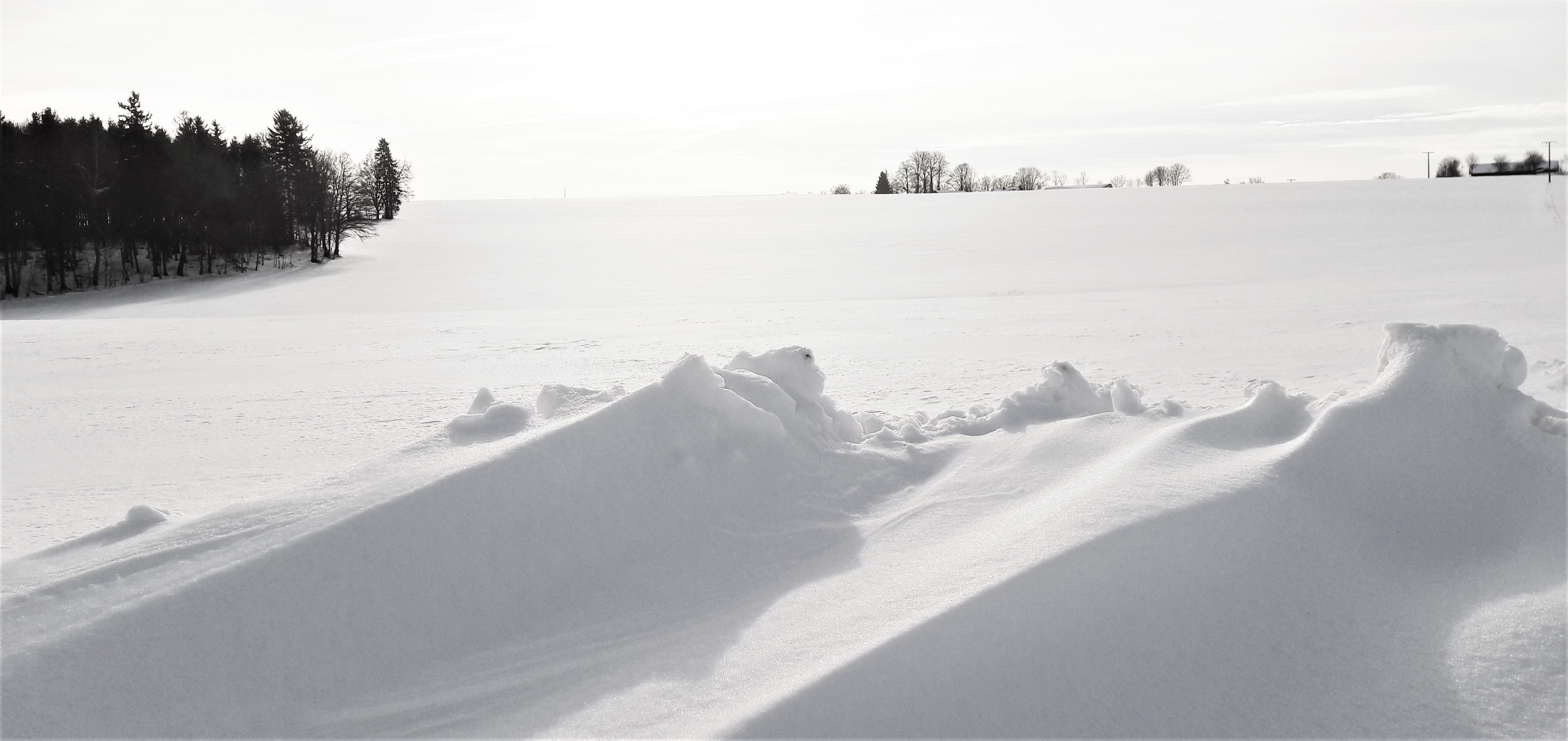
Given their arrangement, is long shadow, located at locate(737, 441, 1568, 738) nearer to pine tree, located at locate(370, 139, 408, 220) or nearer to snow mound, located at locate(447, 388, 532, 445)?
snow mound, located at locate(447, 388, 532, 445)

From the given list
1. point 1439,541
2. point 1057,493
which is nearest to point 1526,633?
point 1439,541

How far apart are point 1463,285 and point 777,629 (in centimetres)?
1592

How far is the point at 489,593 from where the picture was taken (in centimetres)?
318

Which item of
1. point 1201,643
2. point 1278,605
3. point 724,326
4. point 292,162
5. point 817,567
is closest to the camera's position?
point 1201,643

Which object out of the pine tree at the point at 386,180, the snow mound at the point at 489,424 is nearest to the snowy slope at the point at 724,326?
the snow mound at the point at 489,424

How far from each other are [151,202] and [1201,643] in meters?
39.6

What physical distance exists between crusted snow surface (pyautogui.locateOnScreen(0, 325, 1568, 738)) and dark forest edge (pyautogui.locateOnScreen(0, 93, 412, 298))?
3591 cm

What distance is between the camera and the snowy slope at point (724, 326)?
703 centimetres

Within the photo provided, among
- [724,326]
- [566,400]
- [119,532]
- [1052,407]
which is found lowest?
[119,532]

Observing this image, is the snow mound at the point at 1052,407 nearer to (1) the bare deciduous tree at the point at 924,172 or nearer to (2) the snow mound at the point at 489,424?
(2) the snow mound at the point at 489,424

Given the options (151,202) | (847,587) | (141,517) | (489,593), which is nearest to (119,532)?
(141,517)

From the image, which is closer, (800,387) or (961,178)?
(800,387)

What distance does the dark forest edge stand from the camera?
31.2 meters

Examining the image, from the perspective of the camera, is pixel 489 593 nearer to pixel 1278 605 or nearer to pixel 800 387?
pixel 800 387
